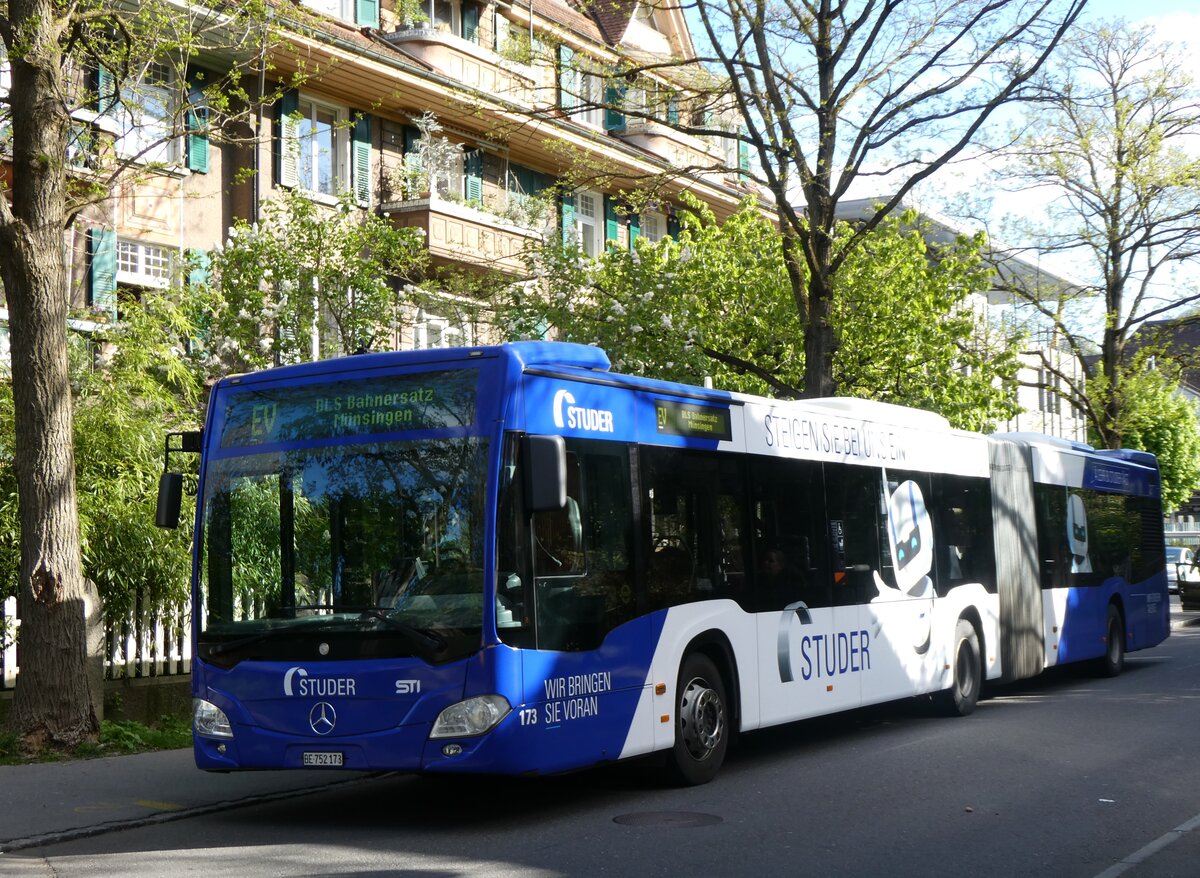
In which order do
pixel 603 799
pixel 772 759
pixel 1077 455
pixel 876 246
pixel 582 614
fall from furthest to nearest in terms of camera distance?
pixel 876 246 < pixel 1077 455 < pixel 772 759 < pixel 603 799 < pixel 582 614

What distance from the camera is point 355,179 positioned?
2709 centimetres

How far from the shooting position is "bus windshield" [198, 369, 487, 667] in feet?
29.5

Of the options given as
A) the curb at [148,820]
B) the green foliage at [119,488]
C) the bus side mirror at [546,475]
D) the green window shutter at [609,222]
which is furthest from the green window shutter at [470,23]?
the bus side mirror at [546,475]

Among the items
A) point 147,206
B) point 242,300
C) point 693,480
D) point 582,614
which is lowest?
point 582,614

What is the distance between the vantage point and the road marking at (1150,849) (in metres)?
7.73

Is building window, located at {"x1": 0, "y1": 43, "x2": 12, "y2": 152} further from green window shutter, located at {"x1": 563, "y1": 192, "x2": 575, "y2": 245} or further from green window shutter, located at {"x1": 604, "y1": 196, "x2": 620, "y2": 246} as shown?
green window shutter, located at {"x1": 604, "y1": 196, "x2": 620, "y2": 246}

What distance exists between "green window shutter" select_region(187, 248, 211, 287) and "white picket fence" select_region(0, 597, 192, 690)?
6.75 metres

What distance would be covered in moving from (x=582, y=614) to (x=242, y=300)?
13.0 m

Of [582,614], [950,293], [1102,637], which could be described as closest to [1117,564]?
[1102,637]

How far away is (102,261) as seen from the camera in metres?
22.6

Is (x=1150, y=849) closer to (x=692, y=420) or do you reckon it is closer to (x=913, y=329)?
(x=692, y=420)

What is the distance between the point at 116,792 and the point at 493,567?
3.67 meters

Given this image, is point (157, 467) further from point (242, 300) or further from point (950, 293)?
point (950, 293)

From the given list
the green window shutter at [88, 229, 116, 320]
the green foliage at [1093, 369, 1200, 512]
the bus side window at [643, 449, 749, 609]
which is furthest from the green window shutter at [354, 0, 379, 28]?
the green foliage at [1093, 369, 1200, 512]
